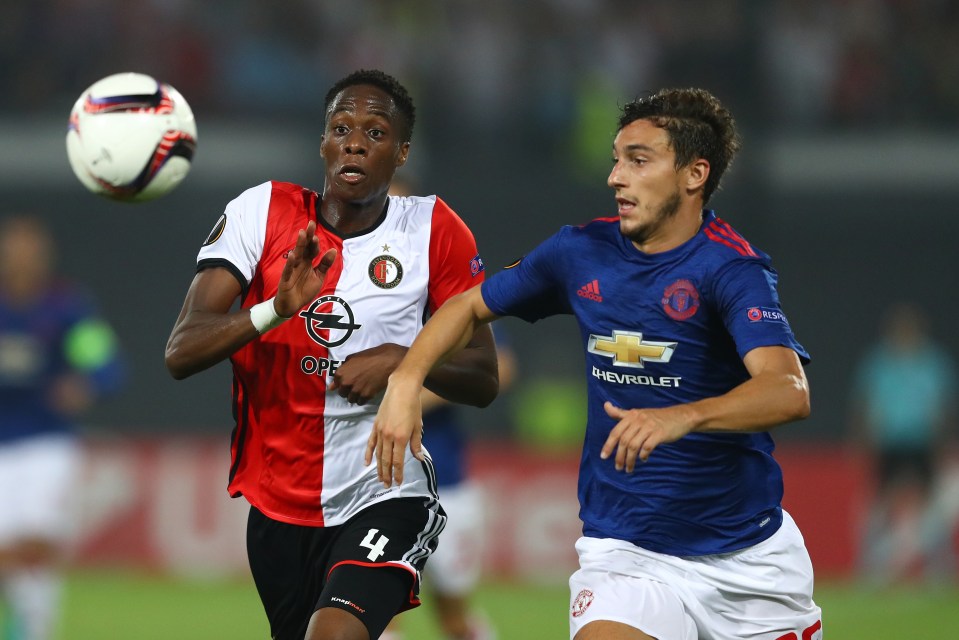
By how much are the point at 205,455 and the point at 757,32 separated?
7607mm

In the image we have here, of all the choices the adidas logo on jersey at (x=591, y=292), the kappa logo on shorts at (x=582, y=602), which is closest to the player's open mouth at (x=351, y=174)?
the adidas logo on jersey at (x=591, y=292)

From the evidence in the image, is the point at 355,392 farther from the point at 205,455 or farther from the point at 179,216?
the point at 179,216

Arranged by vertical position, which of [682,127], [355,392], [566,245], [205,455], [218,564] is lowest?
[218,564]

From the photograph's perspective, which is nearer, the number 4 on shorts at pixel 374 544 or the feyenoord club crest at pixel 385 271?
the number 4 on shorts at pixel 374 544

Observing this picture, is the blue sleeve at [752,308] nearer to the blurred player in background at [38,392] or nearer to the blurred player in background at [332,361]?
the blurred player in background at [332,361]

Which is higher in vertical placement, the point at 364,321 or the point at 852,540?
the point at 364,321

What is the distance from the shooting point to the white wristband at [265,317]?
14.1 feet

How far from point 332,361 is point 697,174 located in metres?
1.35

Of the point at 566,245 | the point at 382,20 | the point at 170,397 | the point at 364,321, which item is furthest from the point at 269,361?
the point at 382,20

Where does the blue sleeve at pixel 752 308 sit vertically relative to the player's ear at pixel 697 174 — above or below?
below

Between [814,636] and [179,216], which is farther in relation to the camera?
[179,216]

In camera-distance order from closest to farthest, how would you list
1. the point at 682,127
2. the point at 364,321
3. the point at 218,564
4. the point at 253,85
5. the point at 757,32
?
the point at 682,127
the point at 364,321
the point at 218,564
the point at 757,32
the point at 253,85

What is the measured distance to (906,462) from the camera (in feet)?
42.7

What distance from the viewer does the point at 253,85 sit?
16609 millimetres
